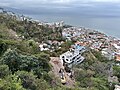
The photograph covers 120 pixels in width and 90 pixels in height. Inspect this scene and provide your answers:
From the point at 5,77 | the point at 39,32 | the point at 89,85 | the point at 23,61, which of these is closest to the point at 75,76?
the point at 89,85

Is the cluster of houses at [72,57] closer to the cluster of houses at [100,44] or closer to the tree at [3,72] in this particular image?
the cluster of houses at [100,44]

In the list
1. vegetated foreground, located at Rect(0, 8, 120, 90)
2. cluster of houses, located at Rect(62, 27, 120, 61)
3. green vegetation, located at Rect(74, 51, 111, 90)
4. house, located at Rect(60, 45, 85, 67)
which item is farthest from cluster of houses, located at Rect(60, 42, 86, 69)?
cluster of houses, located at Rect(62, 27, 120, 61)

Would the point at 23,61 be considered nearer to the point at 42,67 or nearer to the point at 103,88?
the point at 42,67

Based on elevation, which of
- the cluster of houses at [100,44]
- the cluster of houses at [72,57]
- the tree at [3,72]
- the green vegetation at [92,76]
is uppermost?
the tree at [3,72]

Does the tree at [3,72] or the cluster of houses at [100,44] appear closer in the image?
the tree at [3,72]

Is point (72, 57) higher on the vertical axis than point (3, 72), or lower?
lower

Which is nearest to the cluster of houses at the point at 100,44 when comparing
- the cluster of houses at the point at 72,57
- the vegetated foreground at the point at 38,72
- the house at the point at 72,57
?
the cluster of houses at the point at 72,57

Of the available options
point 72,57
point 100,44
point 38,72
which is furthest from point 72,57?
point 100,44

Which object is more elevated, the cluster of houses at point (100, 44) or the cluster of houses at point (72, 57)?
the cluster of houses at point (72, 57)

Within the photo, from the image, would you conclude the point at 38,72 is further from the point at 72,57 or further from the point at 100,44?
the point at 100,44

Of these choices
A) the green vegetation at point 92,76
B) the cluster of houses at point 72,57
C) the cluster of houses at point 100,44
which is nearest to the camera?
the green vegetation at point 92,76

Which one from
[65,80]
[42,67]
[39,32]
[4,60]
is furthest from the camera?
[39,32]
